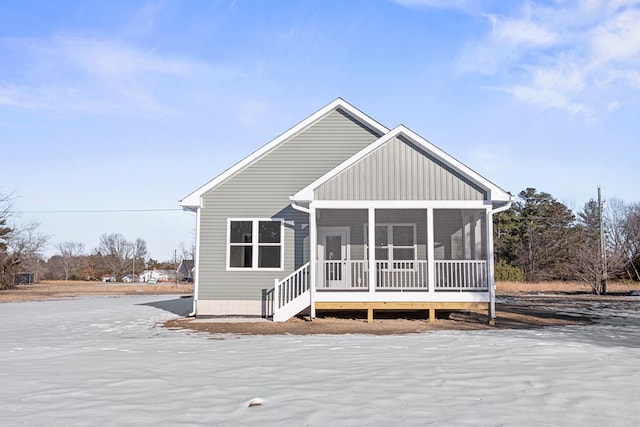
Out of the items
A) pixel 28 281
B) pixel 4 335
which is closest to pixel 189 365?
pixel 4 335

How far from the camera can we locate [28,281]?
201 feet

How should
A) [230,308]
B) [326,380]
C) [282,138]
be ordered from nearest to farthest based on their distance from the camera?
1. [326,380]
2. [230,308]
3. [282,138]

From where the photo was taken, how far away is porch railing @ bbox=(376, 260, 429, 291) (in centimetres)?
1415

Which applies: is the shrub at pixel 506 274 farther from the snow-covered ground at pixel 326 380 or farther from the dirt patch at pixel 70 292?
the snow-covered ground at pixel 326 380

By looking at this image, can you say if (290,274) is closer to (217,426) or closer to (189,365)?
(189,365)

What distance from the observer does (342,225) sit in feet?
54.3

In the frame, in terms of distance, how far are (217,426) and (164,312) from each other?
14705 millimetres

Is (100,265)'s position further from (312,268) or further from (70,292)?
(312,268)

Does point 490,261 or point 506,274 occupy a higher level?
point 490,261

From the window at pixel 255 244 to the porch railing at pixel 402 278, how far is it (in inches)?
125

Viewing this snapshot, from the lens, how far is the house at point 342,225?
13.9 meters

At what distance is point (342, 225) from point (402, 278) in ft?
10.1

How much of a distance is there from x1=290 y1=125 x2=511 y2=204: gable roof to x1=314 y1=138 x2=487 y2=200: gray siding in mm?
124

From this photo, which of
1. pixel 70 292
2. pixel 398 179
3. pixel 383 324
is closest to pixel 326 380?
pixel 383 324
